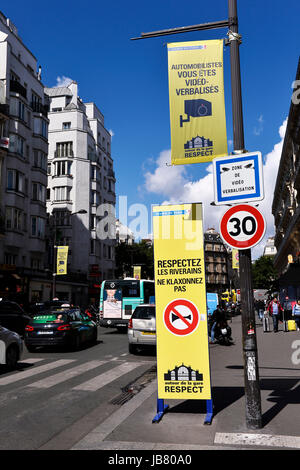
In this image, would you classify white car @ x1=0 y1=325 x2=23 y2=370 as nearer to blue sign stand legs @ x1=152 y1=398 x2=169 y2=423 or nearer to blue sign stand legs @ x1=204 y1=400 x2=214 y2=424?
blue sign stand legs @ x1=152 y1=398 x2=169 y2=423

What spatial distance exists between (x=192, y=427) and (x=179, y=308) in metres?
1.60

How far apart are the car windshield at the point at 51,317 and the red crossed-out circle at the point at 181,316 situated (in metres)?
9.65

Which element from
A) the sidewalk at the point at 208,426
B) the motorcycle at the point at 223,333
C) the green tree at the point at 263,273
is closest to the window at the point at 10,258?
the motorcycle at the point at 223,333

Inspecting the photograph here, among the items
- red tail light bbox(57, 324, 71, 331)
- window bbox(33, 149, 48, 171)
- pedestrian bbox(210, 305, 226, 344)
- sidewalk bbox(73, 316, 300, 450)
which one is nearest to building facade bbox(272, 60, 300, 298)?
pedestrian bbox(210, 305, 226, 344)

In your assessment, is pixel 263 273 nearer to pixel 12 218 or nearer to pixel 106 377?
pixel 12 218

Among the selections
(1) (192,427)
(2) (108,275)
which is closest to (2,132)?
(2) (108,275)

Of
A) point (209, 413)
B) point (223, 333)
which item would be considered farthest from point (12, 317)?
point (209, 413)

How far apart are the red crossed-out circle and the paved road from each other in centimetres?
174

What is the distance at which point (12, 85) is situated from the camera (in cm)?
3903

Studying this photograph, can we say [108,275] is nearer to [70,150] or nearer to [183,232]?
[70,150]

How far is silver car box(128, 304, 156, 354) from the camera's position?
14656 mm

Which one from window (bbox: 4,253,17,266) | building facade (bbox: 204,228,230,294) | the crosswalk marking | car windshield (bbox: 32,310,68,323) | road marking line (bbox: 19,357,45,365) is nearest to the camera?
the crosswalk marking

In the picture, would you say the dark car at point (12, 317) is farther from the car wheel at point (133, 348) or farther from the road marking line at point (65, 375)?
the road marking line at point (65, 375)

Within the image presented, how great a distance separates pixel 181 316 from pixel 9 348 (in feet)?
22.1
